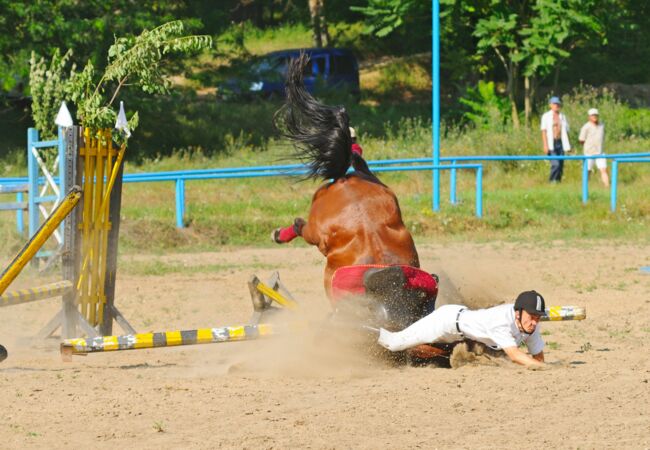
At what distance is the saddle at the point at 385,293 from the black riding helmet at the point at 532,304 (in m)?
0.75

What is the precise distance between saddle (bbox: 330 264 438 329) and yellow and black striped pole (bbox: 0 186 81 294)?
2135mm

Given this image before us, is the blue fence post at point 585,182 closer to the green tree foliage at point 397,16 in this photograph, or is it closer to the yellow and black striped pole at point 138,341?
the green tree foliage at point 397,16

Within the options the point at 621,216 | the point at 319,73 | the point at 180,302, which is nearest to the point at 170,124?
the point at 319,73

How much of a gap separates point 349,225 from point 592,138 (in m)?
15.4

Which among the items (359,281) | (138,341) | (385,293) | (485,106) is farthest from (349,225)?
(485,106)

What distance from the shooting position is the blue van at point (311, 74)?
3250 centimetres

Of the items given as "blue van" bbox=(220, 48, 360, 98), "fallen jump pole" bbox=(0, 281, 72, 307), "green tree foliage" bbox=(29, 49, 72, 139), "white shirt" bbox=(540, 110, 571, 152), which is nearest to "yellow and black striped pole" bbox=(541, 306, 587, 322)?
"fallen jump pole" bbox=(0, 281, 72, 307)

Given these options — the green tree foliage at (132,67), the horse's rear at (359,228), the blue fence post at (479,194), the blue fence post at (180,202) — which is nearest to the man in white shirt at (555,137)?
the blue fence post at (479,194)

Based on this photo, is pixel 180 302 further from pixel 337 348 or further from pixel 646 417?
pixel 646 417

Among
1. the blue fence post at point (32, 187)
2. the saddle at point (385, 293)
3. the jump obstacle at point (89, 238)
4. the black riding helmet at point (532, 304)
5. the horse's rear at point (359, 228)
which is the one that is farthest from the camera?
the blue fence post at point (32, 187)

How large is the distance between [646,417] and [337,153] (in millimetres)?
3227

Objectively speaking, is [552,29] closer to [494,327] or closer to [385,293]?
[385,293]

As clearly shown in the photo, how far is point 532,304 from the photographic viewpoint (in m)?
7.82

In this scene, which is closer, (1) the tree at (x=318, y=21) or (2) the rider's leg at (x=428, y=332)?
(2) the rider's leg at (x=428, y=332)
